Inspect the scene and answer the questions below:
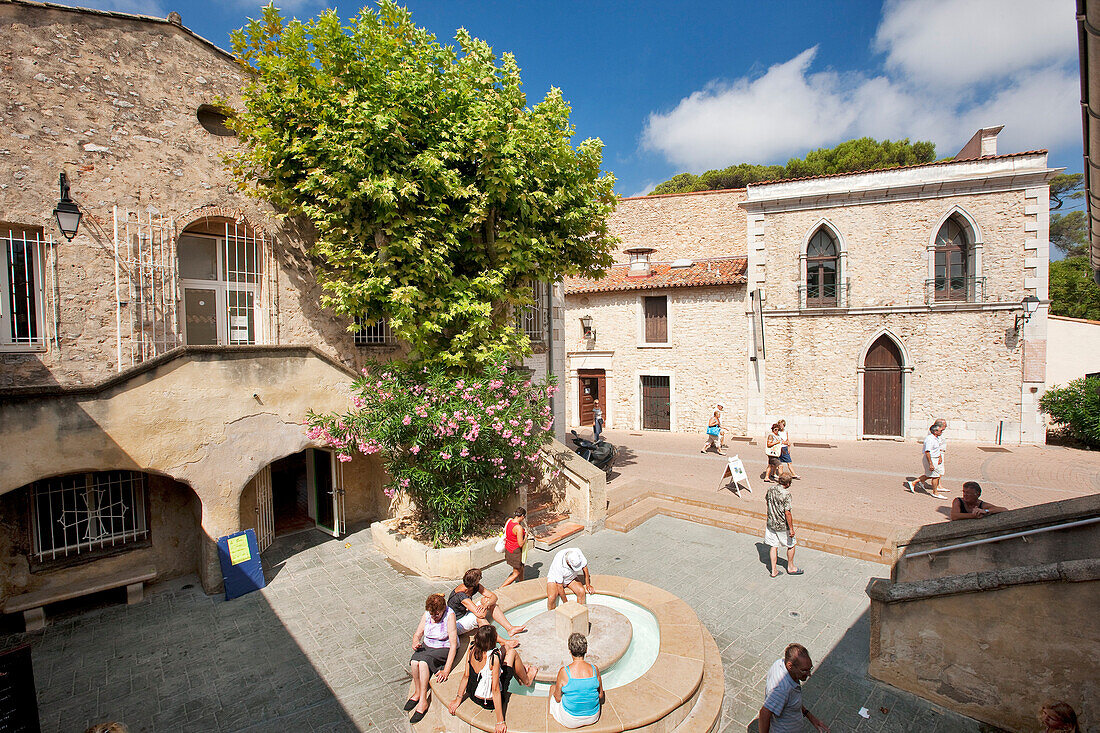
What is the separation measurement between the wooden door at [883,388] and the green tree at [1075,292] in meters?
17.9

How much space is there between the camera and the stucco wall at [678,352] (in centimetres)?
1912

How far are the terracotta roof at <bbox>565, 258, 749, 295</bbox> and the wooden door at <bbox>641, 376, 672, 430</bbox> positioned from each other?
4.00 m

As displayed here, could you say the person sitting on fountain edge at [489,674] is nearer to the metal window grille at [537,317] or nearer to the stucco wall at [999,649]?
the stucco wall at [999,649]

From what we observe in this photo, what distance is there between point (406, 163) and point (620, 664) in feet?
24.2

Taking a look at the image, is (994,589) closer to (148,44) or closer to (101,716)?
(101,716)

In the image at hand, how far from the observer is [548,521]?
9938mm

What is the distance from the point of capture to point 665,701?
14.5ft

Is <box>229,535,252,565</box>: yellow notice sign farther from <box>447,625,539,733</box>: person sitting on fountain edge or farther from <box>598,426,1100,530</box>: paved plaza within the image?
<box>598,426,1100,530</box>: paved plaza

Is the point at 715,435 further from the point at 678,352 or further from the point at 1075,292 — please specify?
the point at 1075,292

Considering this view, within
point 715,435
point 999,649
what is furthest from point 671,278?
point 999,649

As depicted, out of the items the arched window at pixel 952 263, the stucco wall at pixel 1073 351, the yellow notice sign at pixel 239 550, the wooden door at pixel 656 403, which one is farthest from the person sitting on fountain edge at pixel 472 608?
the stucco wall at pixel 1073 351

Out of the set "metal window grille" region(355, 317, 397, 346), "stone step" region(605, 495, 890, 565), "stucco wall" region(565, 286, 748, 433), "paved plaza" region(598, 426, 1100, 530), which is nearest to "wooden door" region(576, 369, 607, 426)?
"stucco wall" region(565, 286, 748, 433)

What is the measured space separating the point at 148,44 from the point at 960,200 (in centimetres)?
2189

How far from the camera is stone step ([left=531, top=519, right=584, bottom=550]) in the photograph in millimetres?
8836
